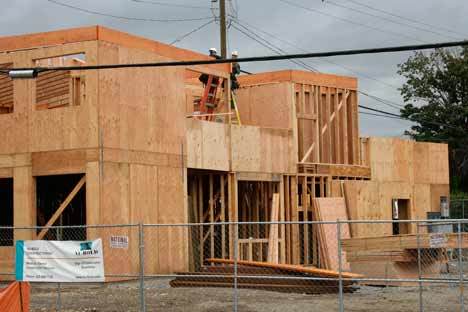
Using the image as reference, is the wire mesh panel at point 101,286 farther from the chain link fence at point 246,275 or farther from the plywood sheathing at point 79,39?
the plywood sheathing at point 79,39

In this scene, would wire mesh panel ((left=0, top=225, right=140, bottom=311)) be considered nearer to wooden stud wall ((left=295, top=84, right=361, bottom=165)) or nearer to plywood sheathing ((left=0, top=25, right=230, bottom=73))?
plywood sheathing ((left=0, top=25, right=230, bottom=73))

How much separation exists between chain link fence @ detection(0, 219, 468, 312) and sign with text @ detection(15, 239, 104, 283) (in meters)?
0.78

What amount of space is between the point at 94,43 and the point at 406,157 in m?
16.7

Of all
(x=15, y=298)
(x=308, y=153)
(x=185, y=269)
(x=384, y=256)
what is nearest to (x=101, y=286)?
(x=185, y=269)

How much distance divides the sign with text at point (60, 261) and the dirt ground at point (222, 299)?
1.98m

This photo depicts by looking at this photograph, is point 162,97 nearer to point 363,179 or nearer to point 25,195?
point 25,195

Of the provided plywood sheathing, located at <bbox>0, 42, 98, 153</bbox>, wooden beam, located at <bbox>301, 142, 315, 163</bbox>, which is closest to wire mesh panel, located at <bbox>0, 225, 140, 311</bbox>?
plywood sheathing, located at <bbox>0, 42, 98, 153</bbox>

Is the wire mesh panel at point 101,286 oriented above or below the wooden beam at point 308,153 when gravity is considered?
below

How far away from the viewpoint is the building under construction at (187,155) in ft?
77.8

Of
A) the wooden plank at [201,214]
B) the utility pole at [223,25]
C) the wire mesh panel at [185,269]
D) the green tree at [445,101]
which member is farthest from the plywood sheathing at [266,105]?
the green tree at [445,101]

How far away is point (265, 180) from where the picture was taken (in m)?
29.4

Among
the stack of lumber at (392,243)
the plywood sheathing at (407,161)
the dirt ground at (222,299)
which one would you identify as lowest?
the dirt ground at (222,299)

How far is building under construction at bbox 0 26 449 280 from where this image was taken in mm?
23703

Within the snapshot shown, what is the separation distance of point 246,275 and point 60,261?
4.81 m
